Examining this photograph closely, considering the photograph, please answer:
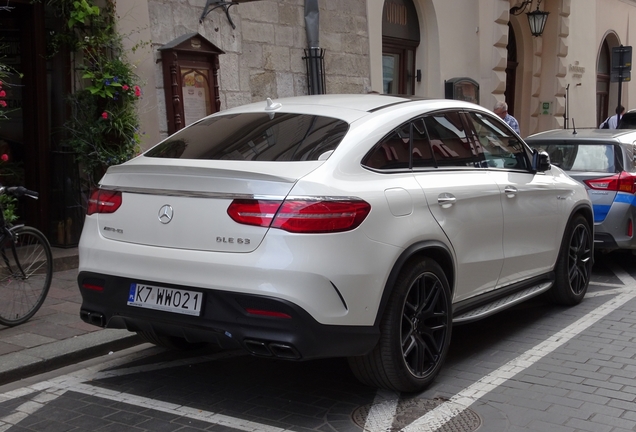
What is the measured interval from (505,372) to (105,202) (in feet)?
8.74

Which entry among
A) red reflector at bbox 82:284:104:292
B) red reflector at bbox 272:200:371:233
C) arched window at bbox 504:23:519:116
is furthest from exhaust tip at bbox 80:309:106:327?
arched window at bbox 504:23:519:116

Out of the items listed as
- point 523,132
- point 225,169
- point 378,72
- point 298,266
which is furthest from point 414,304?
point 523,132

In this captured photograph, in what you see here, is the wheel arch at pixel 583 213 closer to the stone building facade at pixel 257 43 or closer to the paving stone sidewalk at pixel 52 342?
the paving stone sidewalk at pixel 52 342

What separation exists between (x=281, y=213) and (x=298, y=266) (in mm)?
278

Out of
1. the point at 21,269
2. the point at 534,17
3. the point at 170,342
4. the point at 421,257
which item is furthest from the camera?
the point at 534,17

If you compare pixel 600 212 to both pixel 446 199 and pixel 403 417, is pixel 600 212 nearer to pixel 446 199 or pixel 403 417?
pixel 446 199

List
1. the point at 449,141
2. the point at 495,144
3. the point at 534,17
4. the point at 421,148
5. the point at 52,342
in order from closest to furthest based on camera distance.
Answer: the point at 421,148 < the point at 449,141 < the point at 52,342 < the point at 495,144 < the point at 534,17

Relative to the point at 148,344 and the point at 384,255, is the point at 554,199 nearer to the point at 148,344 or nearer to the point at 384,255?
the point at 384,255

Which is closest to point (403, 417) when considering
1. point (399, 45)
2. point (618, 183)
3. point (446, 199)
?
point (446, 199)

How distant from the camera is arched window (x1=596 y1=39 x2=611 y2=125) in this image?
25.3m

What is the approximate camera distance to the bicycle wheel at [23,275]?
6.15 metres

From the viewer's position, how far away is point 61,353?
551cm

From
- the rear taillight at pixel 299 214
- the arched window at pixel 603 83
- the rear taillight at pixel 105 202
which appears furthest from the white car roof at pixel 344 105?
the arched window at pixel 603 83

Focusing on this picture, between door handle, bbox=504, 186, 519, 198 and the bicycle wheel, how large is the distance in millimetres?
Result: 3453
